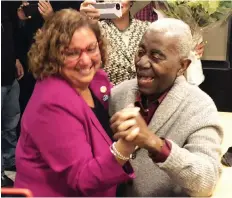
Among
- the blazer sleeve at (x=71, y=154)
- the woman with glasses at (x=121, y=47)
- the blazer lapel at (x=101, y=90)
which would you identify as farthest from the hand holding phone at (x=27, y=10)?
the blazer sleeve at (x=71, y=154)

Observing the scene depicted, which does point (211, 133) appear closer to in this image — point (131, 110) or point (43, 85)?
point (131, 110)

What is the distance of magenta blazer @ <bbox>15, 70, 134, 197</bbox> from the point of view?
100 cm

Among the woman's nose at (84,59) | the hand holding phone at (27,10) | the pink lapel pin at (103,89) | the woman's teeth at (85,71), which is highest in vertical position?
the woman's nose at (84,59)

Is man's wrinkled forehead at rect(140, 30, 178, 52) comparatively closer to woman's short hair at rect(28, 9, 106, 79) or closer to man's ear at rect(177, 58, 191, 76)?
man's ear at rect(177, 58, 191, 76)

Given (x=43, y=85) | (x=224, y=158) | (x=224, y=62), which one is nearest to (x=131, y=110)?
(x=43, y=85)

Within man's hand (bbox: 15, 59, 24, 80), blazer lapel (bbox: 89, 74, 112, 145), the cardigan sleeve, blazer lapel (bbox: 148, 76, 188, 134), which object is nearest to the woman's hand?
blazer lapel (bbox: 89, 74, 112, 145)

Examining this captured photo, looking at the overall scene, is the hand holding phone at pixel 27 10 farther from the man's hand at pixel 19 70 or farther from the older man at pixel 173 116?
the older man at pixel 173 116

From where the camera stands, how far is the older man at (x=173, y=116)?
1113 millimetres

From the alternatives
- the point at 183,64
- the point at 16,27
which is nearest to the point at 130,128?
the point at 183,64

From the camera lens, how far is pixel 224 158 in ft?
5.01

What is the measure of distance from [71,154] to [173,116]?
386 millimetres

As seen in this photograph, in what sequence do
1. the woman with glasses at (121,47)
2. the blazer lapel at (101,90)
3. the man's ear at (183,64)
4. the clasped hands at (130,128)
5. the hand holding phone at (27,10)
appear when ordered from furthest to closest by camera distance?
the hand holding phone at (27,10), the woman with glasses at (121,47), the blazer lapel at (101,90), the man's ear at (183,64), the clasped hands at (130,128)

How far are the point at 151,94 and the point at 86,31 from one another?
320mm

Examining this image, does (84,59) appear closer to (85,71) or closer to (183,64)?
(85,71)
